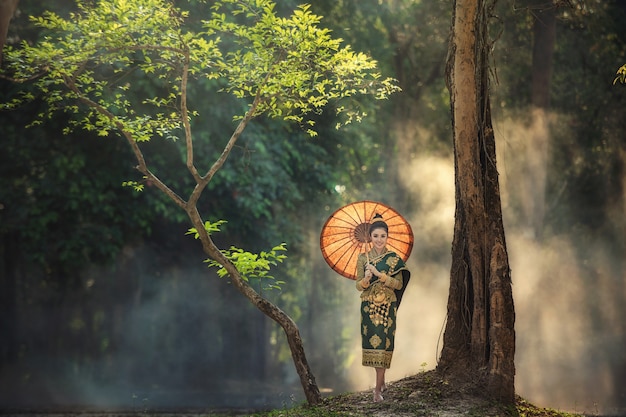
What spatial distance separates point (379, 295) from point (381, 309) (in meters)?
0.14

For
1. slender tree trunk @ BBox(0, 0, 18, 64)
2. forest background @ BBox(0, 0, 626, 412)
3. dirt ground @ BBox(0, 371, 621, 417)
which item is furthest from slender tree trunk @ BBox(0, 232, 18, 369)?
slender tree trunk @ BBox(0, 0, 18, 64)

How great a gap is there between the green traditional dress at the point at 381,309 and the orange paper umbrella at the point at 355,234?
0.74 ft

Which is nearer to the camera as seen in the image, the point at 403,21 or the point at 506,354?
the point at 506,354

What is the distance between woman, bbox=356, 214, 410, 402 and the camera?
9086 mm

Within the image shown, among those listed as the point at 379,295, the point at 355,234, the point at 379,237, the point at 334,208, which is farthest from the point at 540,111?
the point at 379,295

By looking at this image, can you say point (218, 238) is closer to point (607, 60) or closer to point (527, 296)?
point (527, 296)

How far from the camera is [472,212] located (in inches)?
382

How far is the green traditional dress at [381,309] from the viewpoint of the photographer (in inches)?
358

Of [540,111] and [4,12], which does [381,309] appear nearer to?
[4,12]

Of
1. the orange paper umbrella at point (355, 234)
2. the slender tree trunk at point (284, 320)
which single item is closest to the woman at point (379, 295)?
the orange paper umbrella at point (355, 234)

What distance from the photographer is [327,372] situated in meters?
24.2

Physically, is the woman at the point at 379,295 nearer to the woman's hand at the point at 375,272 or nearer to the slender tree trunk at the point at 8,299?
the woman's hand at the point at 375,272

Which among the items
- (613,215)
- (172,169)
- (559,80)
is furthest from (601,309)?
(172,169)

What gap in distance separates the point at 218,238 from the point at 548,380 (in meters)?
7.82
